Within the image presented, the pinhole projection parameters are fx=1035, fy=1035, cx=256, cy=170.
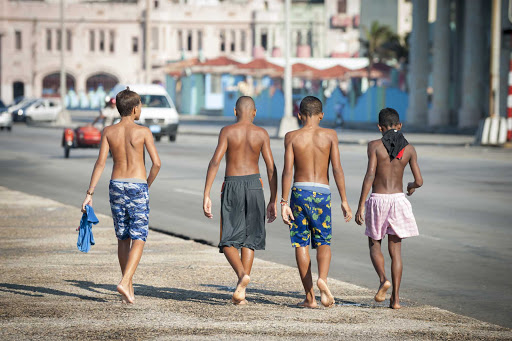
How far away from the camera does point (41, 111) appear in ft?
194

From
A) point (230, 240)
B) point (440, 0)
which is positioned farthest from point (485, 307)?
point (440, 0)

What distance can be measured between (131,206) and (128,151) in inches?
17.2

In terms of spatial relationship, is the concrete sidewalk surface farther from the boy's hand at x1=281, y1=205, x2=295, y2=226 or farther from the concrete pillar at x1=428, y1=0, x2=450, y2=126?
the concrete pillar at x1=428, y1=0, x2=450, y2=126

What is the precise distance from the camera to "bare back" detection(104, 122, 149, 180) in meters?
→ 8.05

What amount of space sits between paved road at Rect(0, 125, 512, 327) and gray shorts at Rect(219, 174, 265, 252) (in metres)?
1.57

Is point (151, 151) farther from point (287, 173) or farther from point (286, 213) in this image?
point (286, 213)

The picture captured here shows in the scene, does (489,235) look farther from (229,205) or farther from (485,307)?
(229,205)

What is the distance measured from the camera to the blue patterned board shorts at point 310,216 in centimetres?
781

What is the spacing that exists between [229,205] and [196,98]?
248 feet

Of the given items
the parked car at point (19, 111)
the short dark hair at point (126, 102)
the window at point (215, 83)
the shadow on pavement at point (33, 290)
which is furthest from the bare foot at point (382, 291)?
the window at point (215, 83)

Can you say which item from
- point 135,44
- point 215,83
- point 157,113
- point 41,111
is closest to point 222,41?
point 135,44

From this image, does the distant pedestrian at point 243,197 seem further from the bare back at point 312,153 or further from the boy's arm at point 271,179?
the bare back at point 312,153

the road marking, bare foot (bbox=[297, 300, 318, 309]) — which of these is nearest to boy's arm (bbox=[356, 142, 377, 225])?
bare foot (bbox=[297, 300, 318, 309])

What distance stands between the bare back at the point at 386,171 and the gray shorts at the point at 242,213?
3.07 feet
